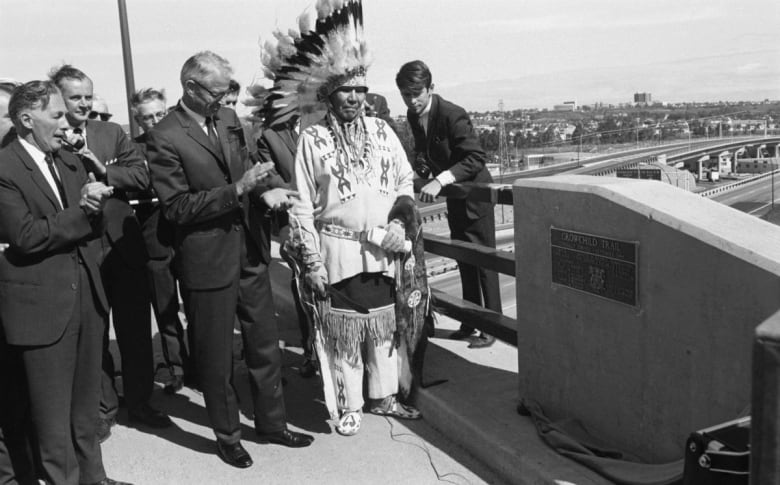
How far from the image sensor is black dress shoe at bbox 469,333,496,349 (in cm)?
575

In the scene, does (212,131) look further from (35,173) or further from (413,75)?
(413,75)

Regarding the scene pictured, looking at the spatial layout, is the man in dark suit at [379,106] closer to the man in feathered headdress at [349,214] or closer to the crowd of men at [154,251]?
the crowd of men at [154,251]

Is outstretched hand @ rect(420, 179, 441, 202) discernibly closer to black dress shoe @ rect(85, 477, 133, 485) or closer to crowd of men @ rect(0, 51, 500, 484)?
crowd of men @ rect(0, 51, 500, 484)

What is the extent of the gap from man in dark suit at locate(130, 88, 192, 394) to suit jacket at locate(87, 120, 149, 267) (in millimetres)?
292

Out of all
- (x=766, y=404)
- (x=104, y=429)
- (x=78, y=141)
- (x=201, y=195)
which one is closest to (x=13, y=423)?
(x=104, y=429)

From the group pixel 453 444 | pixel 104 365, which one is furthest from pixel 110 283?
pixel 453 444

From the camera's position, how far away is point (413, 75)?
5367 mm

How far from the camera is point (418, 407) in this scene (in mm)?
4777

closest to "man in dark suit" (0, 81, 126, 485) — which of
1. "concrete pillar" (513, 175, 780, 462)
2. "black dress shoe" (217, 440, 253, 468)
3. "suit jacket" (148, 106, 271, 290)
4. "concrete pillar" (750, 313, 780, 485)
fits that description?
"suit jacket" (148, 106, 271, 290)

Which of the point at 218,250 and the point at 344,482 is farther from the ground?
the point at 218,250

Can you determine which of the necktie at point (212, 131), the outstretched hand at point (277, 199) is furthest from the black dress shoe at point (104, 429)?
the necktie at point (212, 131)

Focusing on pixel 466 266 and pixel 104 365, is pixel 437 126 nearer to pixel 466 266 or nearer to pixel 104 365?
pixel 466 266

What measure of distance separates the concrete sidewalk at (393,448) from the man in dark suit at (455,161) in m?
0.83

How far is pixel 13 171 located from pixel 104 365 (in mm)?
1680
